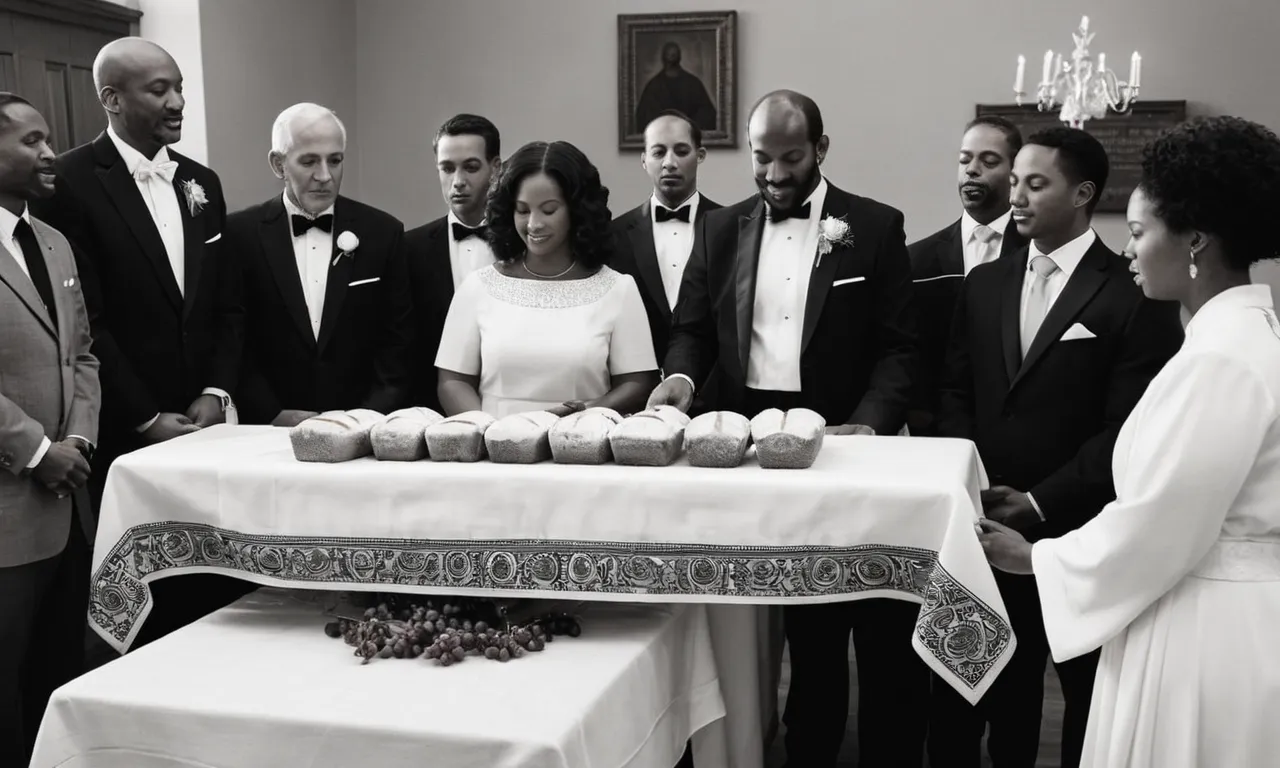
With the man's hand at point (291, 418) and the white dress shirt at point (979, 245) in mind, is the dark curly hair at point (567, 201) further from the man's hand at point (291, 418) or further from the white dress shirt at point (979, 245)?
the white dress shirt at point (979, 245)

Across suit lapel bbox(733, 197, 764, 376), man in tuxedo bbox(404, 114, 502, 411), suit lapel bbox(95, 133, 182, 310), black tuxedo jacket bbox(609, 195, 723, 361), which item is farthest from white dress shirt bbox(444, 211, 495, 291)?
suit lapel bbox(733, 197, 764, 376)

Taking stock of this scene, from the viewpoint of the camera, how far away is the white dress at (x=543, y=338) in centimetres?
349

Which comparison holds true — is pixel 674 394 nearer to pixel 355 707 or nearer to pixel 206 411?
pixel 355 707

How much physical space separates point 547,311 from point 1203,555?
1.93 meters

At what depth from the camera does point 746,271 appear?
146 inches

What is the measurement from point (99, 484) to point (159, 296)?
0.63 meters

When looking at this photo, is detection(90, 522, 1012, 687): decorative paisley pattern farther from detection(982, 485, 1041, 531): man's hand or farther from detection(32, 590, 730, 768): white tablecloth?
detection(982, 485, 1041, 531): man's hand

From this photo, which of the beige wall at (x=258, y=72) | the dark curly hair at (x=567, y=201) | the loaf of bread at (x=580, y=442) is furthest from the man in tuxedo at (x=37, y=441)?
the beige wall at (x=258, y=72)

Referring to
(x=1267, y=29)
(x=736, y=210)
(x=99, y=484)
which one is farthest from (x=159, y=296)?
(x=1267, y=29)

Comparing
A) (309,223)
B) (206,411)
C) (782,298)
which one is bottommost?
(206,411)

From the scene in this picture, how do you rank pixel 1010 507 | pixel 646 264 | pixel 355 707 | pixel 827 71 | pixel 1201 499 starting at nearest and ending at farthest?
pixel 1201 499 < pixel 355 707 < pixel 1010 507 < pixel 646 264 < pixel 827 71

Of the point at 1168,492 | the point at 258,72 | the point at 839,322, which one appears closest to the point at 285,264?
the point at 839,322

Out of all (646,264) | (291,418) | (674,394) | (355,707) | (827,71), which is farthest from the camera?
(827,71)

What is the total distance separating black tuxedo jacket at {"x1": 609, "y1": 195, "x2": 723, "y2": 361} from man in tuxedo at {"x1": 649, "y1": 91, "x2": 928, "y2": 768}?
2.24 feet
